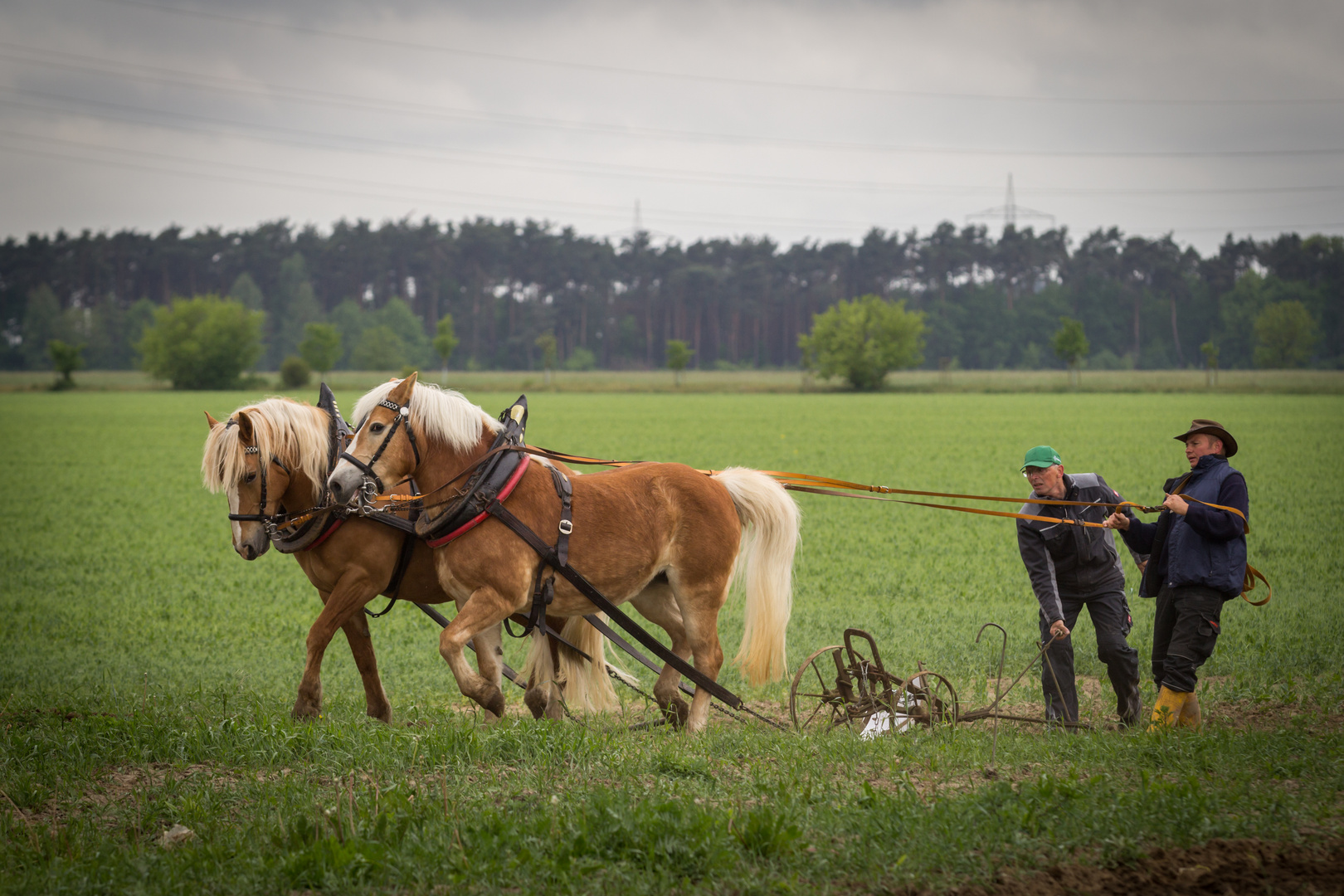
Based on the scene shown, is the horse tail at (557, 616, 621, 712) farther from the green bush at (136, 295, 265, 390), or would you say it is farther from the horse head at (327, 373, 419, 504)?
the green bush at (136, 295, 265, 390)

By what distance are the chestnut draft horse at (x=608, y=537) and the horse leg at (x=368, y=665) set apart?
2.58 feet

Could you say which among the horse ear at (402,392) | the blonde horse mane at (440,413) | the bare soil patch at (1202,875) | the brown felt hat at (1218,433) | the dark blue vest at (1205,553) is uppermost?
the horse ear at (402,392)

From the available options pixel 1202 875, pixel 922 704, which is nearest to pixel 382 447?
pixel 922 704

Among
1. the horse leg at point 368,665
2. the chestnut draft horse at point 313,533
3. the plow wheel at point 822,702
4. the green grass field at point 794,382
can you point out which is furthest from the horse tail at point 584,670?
the green grass field at point 794,382

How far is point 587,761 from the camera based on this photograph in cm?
547

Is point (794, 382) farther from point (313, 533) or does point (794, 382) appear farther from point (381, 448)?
point (381, 448)

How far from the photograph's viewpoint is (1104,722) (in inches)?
280

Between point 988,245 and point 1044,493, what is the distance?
407ft

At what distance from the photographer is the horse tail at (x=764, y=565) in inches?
283

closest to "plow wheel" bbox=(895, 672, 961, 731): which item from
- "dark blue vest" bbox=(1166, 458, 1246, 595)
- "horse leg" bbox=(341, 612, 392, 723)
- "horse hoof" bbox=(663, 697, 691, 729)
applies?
"horse hoof" bbox=(663, 697, 691, 729)

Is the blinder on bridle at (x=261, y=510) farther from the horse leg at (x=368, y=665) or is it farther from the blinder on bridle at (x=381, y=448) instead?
the horse leg at (x=368, y=665)

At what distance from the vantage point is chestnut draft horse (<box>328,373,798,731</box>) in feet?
20.1

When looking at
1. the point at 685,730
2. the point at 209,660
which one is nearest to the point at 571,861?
the point at 685,730

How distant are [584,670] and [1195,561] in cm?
403
